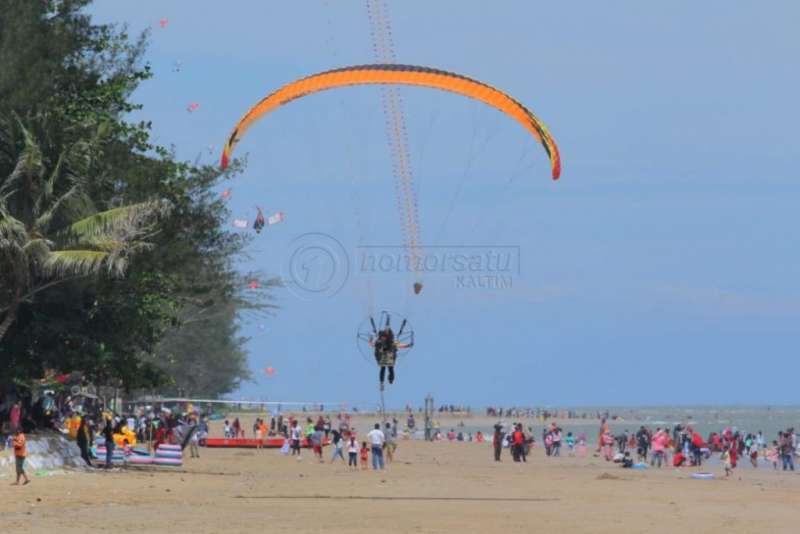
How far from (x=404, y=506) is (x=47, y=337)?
420 inches

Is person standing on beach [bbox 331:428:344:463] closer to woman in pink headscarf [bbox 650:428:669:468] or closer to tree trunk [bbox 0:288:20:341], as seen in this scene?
woman in pink headscarf [bbox 650:428:669:468]

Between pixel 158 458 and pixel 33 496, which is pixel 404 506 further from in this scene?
pixel 158 458

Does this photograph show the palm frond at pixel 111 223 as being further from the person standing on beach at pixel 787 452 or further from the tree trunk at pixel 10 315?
the person standing on beach at pixel 787 452

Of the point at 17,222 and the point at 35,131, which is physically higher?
the point at 35,131

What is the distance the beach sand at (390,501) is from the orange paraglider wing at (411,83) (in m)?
6.53

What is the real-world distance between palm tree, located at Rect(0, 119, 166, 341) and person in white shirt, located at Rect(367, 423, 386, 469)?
9.15 meters

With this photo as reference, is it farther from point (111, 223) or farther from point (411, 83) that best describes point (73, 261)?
point (411, 83)

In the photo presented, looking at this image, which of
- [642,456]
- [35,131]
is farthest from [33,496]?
[642,456]

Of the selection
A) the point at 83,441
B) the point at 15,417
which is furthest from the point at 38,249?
the point at 83,441

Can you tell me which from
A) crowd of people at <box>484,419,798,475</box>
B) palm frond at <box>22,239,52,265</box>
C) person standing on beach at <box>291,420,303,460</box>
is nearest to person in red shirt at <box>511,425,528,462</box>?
crowd of people at <box>484,419,798,475</box>

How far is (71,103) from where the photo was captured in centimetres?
3272

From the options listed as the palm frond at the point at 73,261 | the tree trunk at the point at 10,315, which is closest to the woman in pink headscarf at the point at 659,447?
the palm frond at the point at 73,261

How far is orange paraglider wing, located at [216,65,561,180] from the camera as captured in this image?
26.7 meters

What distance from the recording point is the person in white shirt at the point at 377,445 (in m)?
36.2
